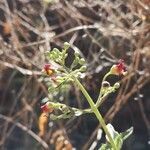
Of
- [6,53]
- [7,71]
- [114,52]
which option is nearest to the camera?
[6,53]

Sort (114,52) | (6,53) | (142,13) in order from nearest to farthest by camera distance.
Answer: (142,13)
(6,53)
(114,52)

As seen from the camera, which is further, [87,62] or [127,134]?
[87,62]

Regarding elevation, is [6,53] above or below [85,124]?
above

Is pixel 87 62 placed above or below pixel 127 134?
above

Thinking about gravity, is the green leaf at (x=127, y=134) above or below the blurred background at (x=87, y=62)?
below

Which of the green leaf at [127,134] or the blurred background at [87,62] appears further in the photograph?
the blurred background at [87,62]

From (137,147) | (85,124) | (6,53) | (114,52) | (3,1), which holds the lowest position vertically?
(137,147)

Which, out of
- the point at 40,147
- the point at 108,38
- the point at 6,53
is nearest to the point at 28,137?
the point at 40,147

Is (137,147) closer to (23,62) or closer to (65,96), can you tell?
(65,96)
